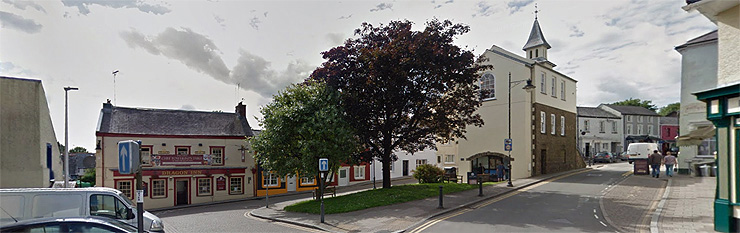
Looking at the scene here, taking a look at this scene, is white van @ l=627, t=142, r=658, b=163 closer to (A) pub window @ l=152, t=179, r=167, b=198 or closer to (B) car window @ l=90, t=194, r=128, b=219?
(B) car window @ l=90, t=194, r=128, b=219

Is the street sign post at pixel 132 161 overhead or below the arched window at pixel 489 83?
below

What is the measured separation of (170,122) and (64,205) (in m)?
22.0

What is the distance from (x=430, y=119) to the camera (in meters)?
21.7

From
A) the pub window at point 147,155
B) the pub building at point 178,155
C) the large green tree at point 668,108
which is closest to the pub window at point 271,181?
the pub building at point 178,155

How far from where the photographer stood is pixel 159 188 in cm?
2734

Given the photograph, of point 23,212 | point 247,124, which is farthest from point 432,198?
point 247,124

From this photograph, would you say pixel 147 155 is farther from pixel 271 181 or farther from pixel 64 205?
pixel 64 205

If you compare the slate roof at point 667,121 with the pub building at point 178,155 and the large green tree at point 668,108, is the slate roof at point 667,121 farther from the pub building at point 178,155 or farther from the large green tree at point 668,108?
the pub building at point 178,155

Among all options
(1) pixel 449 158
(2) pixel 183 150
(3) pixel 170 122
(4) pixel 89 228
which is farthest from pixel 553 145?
(4) pixel 89 228

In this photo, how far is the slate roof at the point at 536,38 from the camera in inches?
1439

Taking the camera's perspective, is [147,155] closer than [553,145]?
Yes

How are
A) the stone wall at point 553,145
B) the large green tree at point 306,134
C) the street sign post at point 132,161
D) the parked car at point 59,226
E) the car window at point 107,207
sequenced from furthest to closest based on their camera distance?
the stone wall at point 553,145 < the large green tree at point 306,134 < the car window at point 107,207 < the street sign post at point 132,161 < the parked car at point 59,226

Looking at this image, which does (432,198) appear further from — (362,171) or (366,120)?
(362,171)

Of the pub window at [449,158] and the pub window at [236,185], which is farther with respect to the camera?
the pub window at [449,158]
